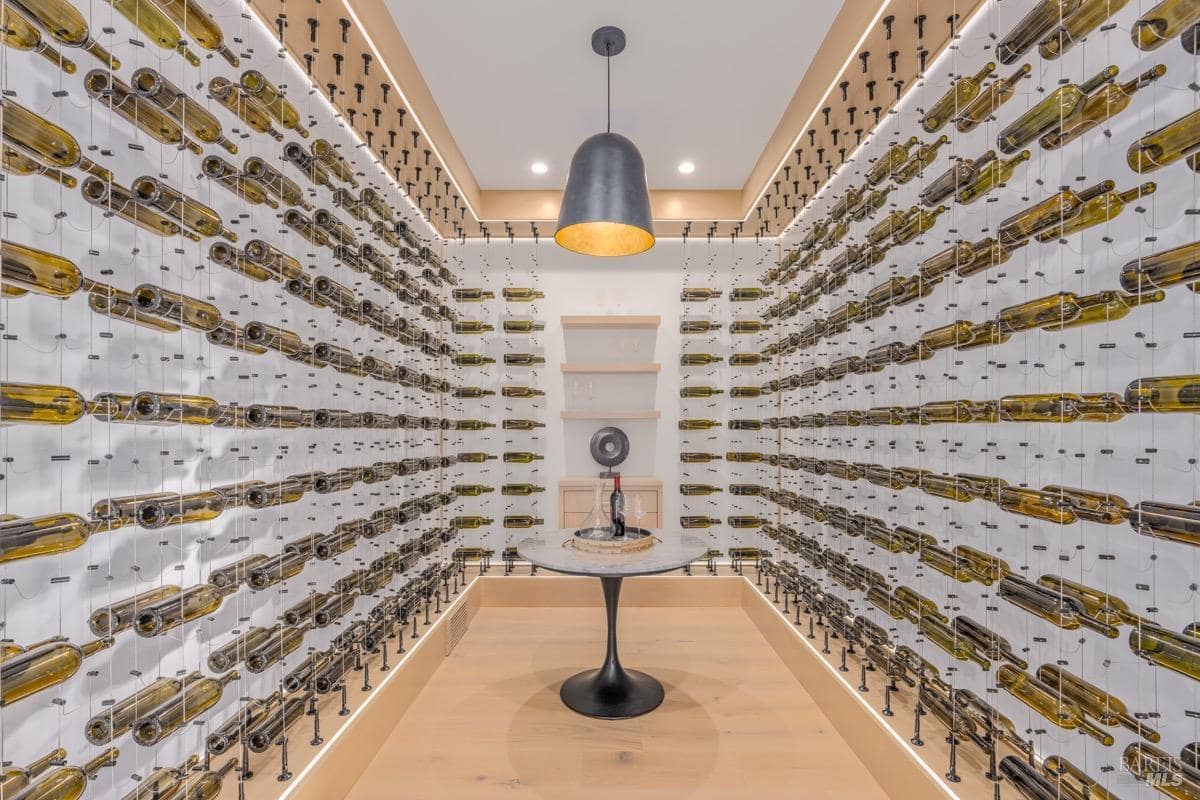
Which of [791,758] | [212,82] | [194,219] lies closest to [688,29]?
[212,82]

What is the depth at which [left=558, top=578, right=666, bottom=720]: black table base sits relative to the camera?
270 centimetres

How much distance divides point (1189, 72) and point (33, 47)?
7.69 ft

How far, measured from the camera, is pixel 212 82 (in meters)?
1.66

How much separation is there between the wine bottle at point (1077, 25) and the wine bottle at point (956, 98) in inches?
8.6

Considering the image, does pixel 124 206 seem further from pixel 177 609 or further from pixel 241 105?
pixel 177 609

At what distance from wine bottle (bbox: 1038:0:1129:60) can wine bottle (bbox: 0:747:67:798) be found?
265 cm

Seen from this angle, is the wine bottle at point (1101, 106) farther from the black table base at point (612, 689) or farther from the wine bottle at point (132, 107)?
the black table base at point (612, 689)

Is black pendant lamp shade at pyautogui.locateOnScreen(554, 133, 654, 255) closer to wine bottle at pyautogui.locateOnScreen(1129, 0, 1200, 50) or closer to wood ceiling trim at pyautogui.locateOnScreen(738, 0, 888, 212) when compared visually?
wood ceiling trim at pyautogui.locateOnScreen(738, 0, 888, 212)

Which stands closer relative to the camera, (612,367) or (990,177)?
(990,177)

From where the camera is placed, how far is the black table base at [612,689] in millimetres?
2695

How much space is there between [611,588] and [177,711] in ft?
5.91

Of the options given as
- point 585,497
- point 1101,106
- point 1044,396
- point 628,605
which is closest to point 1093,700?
point 1044,396

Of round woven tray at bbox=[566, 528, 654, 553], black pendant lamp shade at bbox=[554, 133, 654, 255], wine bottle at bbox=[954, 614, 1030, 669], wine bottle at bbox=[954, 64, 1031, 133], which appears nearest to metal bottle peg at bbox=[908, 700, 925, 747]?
wine bottle at bbox=[954, 614, 1030, 669]

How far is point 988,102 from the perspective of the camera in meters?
1.70
